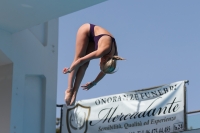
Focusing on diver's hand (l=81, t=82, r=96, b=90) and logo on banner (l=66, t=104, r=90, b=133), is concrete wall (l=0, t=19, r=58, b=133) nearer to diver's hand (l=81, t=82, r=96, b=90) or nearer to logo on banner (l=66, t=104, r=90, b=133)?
logo on banner (l=66, t=104, r=90, b=133)

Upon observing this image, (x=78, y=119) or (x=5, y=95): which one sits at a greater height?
(x=5, y=95)

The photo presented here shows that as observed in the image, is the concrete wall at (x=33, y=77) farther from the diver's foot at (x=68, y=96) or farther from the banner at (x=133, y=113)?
the diver's foot at (x=68, y=96)

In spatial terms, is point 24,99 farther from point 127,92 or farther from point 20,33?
point 127,92

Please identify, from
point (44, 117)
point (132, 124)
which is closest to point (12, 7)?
point (44, 117)

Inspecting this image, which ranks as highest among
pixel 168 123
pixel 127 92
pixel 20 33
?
pixel 20 33

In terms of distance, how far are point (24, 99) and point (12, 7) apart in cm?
164

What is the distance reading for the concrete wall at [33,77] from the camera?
7219mm

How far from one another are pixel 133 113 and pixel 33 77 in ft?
5.66

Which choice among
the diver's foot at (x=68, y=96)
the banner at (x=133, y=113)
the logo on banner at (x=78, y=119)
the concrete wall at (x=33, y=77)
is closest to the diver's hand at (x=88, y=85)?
the diver's foot at (x=68, y=96)

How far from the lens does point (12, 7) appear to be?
6508 millimetres

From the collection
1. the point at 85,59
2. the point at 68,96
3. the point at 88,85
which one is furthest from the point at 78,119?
the point at 85,59

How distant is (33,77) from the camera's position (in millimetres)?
7859

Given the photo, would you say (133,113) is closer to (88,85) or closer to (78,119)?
(78,119)

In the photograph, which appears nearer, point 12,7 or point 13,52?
point 12,7
